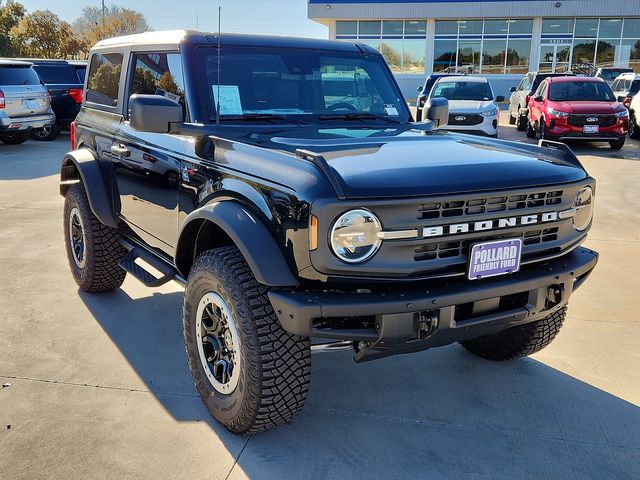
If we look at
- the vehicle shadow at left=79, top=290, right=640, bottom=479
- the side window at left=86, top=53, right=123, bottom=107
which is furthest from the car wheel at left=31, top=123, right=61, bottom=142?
the vehicle shadow at left=79, top=290, right=640, bottom=479

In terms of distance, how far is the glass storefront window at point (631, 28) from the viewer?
1247 inches

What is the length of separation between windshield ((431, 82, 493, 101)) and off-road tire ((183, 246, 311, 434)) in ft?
41.9

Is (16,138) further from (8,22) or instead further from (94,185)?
(8,22)

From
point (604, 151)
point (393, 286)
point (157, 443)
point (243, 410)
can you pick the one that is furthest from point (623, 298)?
point (604, 151)

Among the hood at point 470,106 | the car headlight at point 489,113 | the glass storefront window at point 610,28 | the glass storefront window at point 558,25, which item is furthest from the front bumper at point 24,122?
the glass storefront window at point 610,28

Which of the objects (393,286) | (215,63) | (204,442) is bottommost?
(204,442)

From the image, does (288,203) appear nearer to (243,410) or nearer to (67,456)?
(243,410)

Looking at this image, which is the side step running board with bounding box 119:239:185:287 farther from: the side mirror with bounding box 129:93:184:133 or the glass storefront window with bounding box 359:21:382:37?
the glass storefront window with bounding box 359:21:382:37

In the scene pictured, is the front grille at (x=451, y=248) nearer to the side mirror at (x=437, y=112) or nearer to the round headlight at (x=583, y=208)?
the round headlight at (x=583, y=208)

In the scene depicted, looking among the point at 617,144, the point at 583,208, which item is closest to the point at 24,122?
the point at 583,208

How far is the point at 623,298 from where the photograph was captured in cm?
498

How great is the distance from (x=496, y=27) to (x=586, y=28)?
447cm

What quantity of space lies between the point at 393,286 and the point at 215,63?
1.86 meters

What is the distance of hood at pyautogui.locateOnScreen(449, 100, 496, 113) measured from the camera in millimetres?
13930
